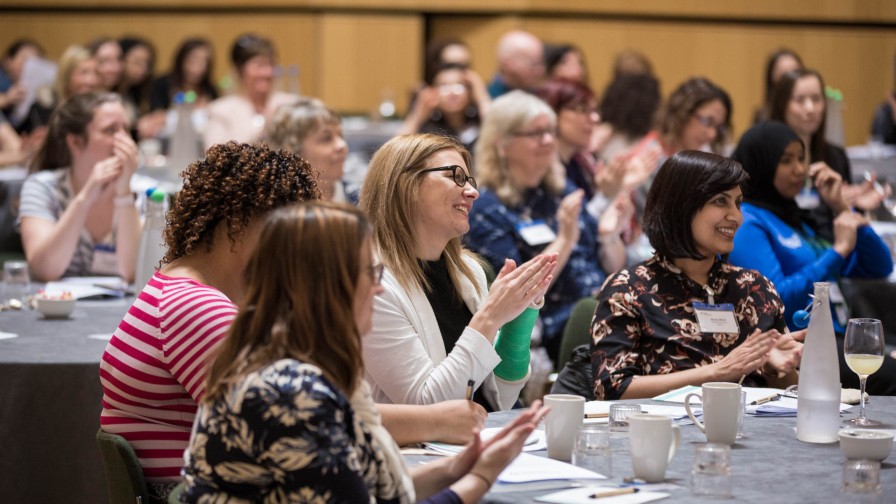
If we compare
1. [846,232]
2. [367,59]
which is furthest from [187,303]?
[367,59]

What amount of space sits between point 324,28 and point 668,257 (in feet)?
26.5

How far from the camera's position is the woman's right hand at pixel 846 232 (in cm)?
423

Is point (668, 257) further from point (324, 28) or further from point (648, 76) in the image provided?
point (324, 28)

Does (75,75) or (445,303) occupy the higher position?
(75,75)

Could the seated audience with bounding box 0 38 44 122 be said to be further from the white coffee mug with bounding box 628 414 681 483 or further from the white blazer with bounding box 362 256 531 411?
the white coffee mug with bounding box 628 414 681 483

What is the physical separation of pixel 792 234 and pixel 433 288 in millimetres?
1825

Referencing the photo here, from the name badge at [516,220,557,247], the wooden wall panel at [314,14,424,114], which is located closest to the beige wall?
the wooden wall panel at [314,14,424,114]

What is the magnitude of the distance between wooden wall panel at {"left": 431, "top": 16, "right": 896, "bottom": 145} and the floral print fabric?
9.21 meters

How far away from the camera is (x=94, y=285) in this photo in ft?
13.3

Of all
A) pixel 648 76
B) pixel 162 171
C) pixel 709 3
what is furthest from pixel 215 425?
pixel 709 3

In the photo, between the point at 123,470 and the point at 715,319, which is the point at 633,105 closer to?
the point at 715,319

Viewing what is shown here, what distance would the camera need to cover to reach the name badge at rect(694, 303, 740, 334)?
9.48 feet

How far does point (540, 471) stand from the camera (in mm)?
1954

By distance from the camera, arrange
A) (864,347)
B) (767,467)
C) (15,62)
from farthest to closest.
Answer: (15,62), (864,347), (767,467)
